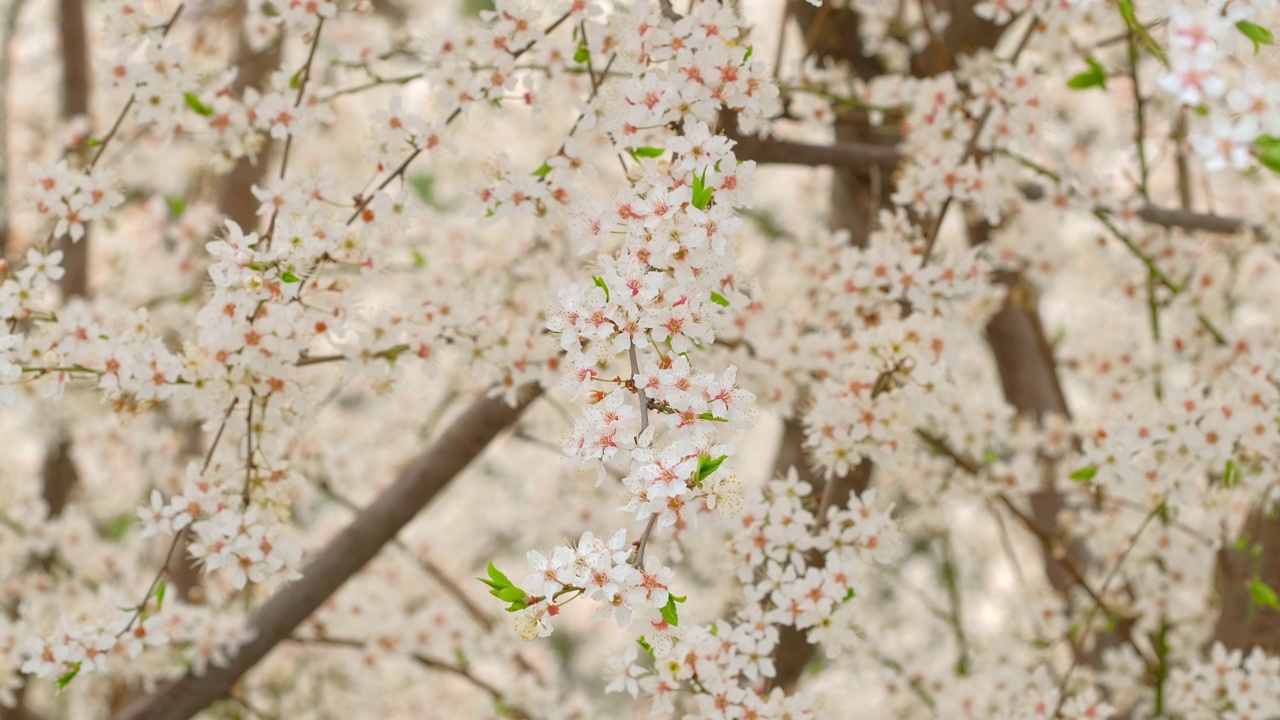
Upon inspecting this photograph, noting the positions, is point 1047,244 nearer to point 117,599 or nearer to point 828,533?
point 828,533

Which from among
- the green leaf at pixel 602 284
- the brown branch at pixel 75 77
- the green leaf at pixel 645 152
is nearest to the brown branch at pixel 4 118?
the brown branch at pixel 75 77

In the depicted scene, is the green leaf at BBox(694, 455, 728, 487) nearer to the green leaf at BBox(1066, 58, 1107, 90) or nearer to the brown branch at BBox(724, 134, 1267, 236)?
the green leaf at BBox(1066, 58, 1107, 90)

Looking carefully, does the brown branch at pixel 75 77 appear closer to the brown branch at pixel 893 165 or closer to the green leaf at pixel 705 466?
the brown branch at pixel 893 165

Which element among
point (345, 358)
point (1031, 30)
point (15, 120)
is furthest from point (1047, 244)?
point (15, 120)

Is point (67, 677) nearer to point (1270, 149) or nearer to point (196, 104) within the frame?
point (196, 104)

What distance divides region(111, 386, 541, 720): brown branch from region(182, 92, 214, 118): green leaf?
2.87 feet

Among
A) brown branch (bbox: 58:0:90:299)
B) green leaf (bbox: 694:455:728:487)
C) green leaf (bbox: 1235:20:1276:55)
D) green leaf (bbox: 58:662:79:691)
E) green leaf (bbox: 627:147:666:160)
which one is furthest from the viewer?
brown branch (bbox: 58:0:90:299)

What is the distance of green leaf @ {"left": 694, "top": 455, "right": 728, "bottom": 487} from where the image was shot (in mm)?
1427

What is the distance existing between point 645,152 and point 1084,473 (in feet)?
3.69

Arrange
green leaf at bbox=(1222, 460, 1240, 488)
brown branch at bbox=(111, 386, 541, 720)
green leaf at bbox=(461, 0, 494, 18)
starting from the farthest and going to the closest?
1. green leaf at bbox=(461, 0, 494, 18)
2. brown branch at bbox=(111, 386, 541, 720)
3. green leaf at bbox=(1222, 460, 1240, 488)

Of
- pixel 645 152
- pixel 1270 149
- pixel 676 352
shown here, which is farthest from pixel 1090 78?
pixel 676 352

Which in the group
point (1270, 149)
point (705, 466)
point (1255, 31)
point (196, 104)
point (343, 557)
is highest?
point (1255, 31)

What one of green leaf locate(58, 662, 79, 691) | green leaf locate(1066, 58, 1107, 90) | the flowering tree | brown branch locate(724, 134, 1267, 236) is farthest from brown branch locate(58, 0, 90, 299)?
green leaf locate(1066, 58, 1107, 90)

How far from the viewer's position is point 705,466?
1.44 m
